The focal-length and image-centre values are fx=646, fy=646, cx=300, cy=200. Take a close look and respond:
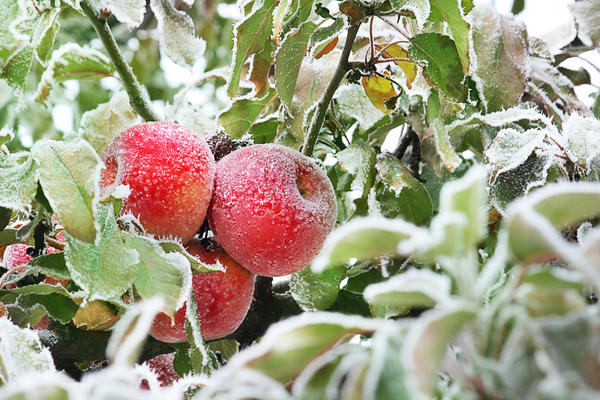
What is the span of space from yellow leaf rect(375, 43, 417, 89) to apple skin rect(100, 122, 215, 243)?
27 centimetres

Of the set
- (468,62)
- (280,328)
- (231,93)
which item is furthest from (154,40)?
(280,328)

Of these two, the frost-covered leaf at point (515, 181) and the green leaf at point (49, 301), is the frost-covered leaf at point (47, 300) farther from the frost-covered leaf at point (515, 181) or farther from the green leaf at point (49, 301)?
the frost-covered leaf at point (515, 181)

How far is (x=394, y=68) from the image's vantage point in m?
0.91

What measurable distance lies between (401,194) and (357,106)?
0.53 feet

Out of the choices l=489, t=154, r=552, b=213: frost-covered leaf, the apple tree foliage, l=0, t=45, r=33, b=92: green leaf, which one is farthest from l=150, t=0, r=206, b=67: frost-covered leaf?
l=489, t=154, r=552, b=213: frost-covered leaf

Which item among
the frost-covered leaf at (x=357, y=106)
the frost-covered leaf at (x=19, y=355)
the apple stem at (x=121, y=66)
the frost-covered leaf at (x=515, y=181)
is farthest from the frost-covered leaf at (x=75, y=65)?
the frost-covered leaf at (x=515, y=181)

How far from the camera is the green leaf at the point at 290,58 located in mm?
718

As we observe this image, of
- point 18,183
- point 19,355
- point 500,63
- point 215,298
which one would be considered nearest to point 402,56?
point 500,63

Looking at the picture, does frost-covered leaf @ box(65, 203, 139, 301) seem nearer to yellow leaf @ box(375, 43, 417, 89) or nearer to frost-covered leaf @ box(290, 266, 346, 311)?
frost-covered leaf @ box(290, 266, 346, 311)

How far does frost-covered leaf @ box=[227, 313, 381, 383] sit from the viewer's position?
304 millimetres

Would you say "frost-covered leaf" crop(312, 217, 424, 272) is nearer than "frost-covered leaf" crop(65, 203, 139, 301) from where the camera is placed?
Yes

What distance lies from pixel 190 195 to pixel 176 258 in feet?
0.40

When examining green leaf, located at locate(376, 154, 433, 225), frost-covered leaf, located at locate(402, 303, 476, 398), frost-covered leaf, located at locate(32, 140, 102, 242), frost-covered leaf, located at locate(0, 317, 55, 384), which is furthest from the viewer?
green leaf, located at locate(376, 154, 433, 225)

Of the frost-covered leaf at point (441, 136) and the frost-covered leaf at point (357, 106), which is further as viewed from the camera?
the frost-covered leaf at point (357, 106)
